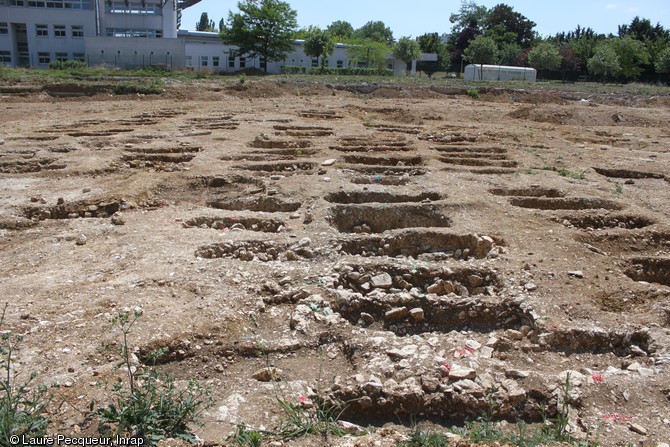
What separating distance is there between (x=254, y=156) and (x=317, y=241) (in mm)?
4827

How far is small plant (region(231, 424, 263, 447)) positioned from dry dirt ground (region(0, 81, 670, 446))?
0.17 meters

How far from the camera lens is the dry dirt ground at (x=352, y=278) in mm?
3592

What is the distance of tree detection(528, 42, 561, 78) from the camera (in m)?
45.8

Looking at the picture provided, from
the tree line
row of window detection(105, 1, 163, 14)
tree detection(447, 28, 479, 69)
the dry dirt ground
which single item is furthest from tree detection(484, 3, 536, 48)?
the dry dirt ground

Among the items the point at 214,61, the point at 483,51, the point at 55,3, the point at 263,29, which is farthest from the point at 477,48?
the point at 55,3

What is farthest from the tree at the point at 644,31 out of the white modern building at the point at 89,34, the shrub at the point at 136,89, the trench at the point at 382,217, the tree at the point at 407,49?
the trench at the point at 382,217

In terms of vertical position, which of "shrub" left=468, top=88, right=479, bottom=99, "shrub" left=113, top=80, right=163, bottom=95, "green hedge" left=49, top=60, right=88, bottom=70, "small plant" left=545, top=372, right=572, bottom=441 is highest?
"green hedge" left=49, top=60, right=88, bottom=70

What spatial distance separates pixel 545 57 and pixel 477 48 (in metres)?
6.61

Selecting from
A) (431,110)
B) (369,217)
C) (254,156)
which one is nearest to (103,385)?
(369,217)

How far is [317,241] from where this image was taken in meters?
6.07

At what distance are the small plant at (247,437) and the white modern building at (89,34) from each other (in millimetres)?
41318

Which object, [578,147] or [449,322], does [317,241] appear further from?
[578,147]

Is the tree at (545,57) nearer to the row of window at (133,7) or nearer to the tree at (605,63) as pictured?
the tree at (605,63)

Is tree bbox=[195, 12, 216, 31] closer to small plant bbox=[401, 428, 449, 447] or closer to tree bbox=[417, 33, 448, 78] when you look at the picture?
tree bbox=[417, 33, 448, 78]
